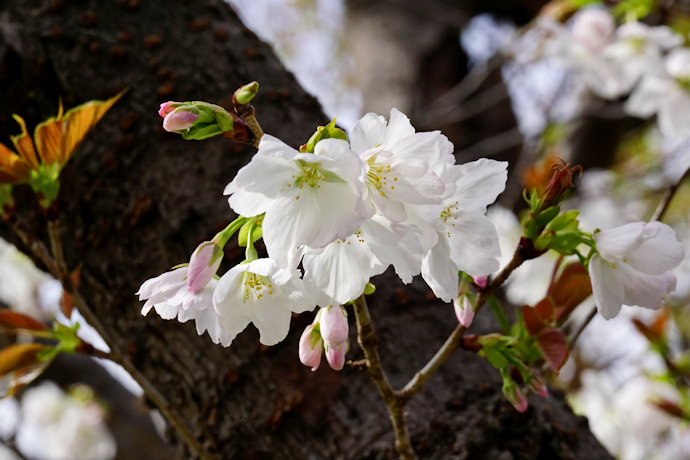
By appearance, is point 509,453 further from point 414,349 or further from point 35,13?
point 35,13

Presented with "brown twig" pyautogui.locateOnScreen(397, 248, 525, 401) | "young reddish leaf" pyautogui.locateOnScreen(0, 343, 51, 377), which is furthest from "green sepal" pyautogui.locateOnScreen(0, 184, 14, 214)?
"brown twig" pyautogui.locateOnScreen(397, 248, 525, 401)

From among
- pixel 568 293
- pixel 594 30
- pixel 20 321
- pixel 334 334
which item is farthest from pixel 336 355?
pixel 594 30

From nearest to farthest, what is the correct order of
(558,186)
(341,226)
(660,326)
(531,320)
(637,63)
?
1. (341,226)
2. (558,186)
3. (531,320)
4. (660,326)
5. (637,63)

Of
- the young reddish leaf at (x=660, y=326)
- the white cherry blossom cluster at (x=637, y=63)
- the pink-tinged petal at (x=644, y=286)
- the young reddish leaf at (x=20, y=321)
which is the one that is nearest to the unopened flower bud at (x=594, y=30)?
the white cherry blossom cluster at (x=637, y=63)

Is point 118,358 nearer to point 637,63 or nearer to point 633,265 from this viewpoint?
point 633,265

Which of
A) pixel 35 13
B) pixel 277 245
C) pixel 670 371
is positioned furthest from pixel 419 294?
pixel 35 13

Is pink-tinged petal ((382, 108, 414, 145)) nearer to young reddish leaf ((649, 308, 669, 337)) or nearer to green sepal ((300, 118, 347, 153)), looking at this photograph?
green sepal ((300, 118, 347, 153))

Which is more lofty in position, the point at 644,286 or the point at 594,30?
the point at 644,286
